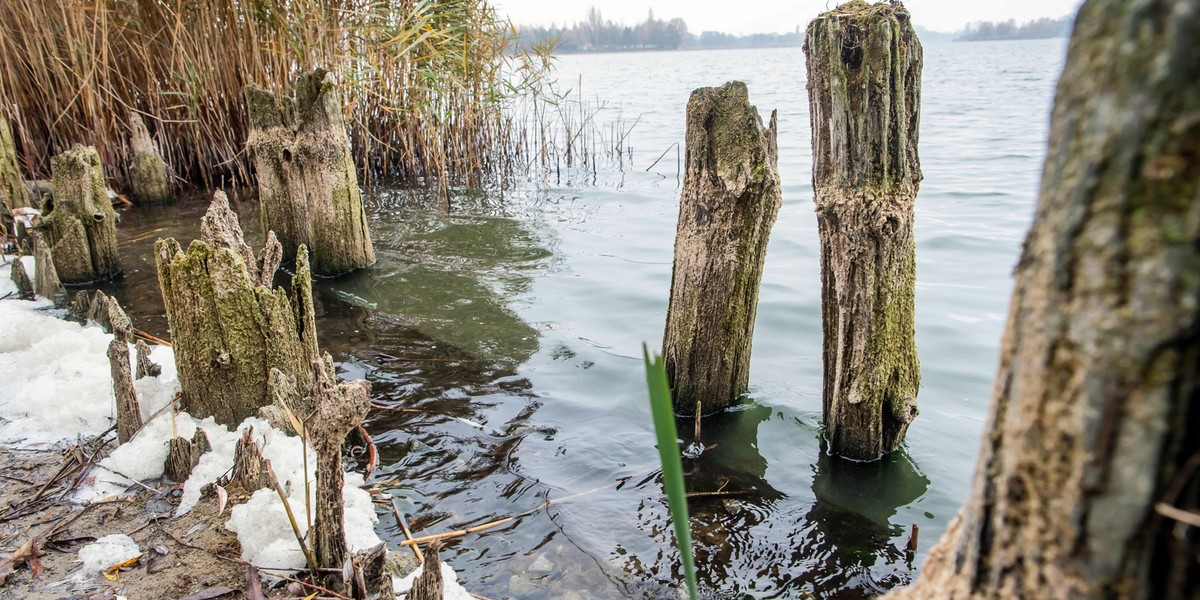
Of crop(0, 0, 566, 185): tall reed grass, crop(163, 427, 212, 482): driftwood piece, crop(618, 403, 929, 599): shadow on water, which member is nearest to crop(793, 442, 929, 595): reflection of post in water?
crop(618, 403, 929, 599): shadow on water

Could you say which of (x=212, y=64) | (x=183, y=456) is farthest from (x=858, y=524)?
(x=212, y=64)

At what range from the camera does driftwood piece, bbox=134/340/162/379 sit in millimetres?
3557

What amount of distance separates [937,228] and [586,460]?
19.1 ft

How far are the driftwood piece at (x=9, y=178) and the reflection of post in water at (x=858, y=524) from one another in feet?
22.3

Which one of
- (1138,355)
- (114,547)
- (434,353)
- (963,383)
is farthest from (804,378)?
(1138,355)

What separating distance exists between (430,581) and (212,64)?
790 cm

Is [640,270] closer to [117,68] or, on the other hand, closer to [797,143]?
[117,68]

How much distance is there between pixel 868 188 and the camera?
2.97 m

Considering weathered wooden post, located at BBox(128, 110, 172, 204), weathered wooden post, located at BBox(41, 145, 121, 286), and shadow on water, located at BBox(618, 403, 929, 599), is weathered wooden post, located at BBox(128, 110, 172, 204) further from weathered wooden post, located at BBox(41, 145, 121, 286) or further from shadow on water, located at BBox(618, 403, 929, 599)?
shadow on water, located at BBox(618, 403, 929, 599)

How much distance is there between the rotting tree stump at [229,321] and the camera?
313 centimetres

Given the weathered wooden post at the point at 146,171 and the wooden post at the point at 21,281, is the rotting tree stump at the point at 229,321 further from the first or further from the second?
the weathered wooden post at the point at 146,171

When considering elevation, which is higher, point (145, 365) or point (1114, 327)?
point (1114, 327)

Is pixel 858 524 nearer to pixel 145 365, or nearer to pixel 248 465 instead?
pixel 248 465

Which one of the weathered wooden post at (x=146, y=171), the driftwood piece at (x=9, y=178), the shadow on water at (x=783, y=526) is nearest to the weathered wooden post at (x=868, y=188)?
the shadow on water at (x=783, y=526)
